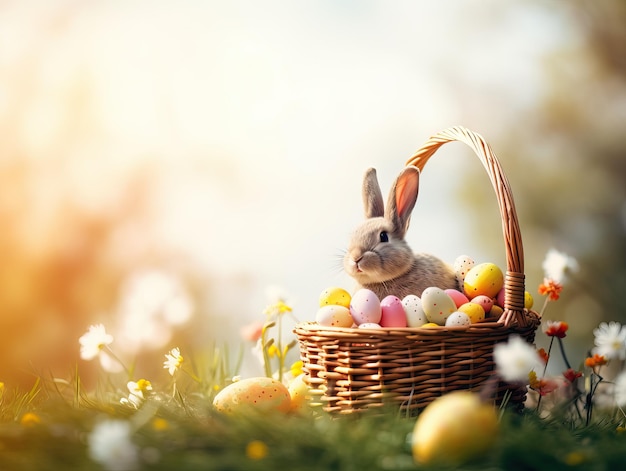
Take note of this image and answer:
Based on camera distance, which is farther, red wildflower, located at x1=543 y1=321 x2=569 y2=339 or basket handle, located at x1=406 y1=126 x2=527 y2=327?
red wildflower, located at x1=543 y1=321 x2=569 y2=339

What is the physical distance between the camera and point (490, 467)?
5.31ft

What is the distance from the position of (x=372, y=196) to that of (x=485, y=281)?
1.93 ft

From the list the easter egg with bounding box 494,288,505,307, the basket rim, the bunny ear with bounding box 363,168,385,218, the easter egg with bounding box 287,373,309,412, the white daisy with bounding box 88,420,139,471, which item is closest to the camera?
the white daisy with bounding box 88,420,139,471

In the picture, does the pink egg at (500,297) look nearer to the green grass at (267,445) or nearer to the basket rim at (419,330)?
the basket rim at (419,330)

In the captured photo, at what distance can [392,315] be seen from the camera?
7.39 feet

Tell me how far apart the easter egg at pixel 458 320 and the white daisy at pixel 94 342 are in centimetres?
124

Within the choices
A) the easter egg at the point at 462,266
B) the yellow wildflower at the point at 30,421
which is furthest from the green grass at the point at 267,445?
the easter egg at the point at 462,266

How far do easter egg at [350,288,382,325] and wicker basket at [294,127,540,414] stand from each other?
143 millimetres

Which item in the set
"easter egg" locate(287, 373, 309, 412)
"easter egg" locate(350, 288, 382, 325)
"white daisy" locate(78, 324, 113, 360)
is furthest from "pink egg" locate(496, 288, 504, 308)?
"white daisy" locate(78, 324, 113, 360)

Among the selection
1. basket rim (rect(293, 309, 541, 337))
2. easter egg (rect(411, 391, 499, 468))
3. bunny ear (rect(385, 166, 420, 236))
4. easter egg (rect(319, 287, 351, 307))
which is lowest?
easter egg (rect(411, 391, 499, 468))

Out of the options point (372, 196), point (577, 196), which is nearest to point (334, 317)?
point (372, 196)

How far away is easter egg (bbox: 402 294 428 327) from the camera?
226 cm

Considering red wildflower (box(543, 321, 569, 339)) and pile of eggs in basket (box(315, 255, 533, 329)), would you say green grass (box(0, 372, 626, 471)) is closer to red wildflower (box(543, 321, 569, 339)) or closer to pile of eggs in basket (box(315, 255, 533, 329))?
pile of eggs in basket (box(315, 255, 533, 329))

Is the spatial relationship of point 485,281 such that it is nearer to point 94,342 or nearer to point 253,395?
point 253,395
